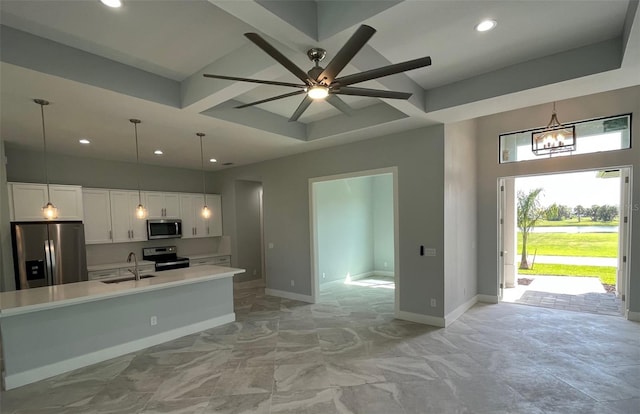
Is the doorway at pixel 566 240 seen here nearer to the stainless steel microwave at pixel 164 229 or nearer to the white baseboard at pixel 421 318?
the white baseboard at pixel 421 318

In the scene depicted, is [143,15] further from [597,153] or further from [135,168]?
[597,153]

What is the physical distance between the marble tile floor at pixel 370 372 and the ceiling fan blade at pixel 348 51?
2736 millimetres

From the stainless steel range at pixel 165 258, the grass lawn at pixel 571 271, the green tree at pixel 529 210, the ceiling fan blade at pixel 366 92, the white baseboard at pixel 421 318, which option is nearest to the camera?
the ceiling fan blade at pixel 366 92

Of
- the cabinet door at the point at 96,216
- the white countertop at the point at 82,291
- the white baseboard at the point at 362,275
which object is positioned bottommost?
the white baseboard at the point at 362,275

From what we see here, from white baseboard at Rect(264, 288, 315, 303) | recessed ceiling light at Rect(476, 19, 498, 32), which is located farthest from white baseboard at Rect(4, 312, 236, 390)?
→ recessed ceiling light at Rect(476, 19, 498, 32)

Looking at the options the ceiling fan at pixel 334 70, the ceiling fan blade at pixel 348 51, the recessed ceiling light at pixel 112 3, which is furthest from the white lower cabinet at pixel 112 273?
the ceiling fan blade at pixel 348 51

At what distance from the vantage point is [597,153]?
4730 millimetres

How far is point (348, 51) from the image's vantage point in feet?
5.90

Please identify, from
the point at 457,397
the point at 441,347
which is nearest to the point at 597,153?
the point at 441,347

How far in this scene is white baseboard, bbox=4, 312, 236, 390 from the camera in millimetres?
3053

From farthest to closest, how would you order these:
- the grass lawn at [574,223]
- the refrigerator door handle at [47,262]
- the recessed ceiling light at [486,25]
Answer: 1. the grass lawn at [574,223]
2. the refrigerator door handle at [47,262]
3. the recessed ceiling light at [486,25]

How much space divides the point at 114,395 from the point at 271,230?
13.2 ft

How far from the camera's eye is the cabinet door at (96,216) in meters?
5.54

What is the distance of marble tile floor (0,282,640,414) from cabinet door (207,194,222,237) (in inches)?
131
